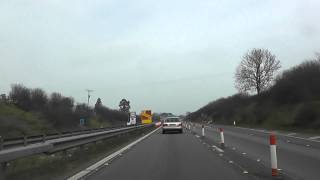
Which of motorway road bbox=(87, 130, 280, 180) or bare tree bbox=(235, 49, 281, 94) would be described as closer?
motorway road bbox=(87, 130, 280, 180)

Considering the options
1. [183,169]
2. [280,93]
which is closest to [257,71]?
[280,93]

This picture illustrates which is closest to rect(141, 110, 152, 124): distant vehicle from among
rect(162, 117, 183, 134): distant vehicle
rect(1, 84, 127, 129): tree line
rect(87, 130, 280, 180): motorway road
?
rect(1, 84, 127, 129): tree line

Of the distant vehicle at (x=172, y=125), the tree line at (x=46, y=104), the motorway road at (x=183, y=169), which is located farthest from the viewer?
the tree line at (x=46, y=104)

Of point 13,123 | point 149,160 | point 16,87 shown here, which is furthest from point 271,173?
point 16,87

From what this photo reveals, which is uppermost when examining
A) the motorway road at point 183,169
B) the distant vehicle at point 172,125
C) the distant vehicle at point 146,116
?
the distant vehicle at point 146,116

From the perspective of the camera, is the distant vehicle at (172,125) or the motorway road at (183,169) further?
the distant vehicle at (172,125)

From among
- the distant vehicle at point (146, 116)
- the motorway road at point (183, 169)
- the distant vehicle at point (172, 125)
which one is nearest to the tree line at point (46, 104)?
the distant vehicle at point (146, 116)

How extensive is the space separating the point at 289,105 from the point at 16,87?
45807 millimetres

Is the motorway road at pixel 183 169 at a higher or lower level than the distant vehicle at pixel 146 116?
→ lower

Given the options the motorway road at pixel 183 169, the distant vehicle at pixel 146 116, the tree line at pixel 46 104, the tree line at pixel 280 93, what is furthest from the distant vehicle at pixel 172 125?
the motorway road at pixel 183 169

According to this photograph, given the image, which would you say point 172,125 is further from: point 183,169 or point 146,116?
point 183,169

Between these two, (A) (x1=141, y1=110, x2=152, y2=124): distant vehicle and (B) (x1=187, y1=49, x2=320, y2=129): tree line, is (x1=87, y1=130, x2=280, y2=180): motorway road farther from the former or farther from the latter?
(A) (x1=141, y1=110, x2=152, y2=124): distant vehicle

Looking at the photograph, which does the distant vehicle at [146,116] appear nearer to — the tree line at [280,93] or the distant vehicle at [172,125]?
the tree line at [280,93]

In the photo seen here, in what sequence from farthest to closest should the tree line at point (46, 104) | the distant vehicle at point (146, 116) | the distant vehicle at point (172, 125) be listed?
the distant vehicle at point (146, 116), the tree line at point (46, 104), the distant vehicle at point (172, 125)
